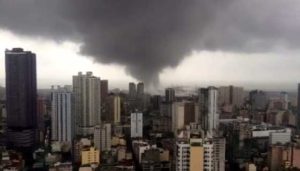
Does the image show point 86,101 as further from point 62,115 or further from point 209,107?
point 209,107

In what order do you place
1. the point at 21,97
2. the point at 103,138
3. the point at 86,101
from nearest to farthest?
the point at 103,138 < the point at 21,97 < the point at 86,101

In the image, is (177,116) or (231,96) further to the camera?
(231,96)

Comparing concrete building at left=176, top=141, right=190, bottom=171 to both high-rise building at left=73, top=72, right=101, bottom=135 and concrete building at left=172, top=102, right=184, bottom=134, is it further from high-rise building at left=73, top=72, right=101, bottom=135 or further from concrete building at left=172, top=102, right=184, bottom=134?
high-rise building at left=73, top=72, right=101, bottom=135

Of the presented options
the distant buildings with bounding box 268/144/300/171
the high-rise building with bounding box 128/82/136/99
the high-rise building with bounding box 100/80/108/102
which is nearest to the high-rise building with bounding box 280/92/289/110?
the distant buildings with bounding box 268/144/300/171

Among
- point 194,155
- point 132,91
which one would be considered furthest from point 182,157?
point 132,91

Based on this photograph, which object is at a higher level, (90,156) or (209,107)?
(209,107)

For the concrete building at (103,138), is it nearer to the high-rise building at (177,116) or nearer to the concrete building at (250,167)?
the high-rise building at (177,116)
